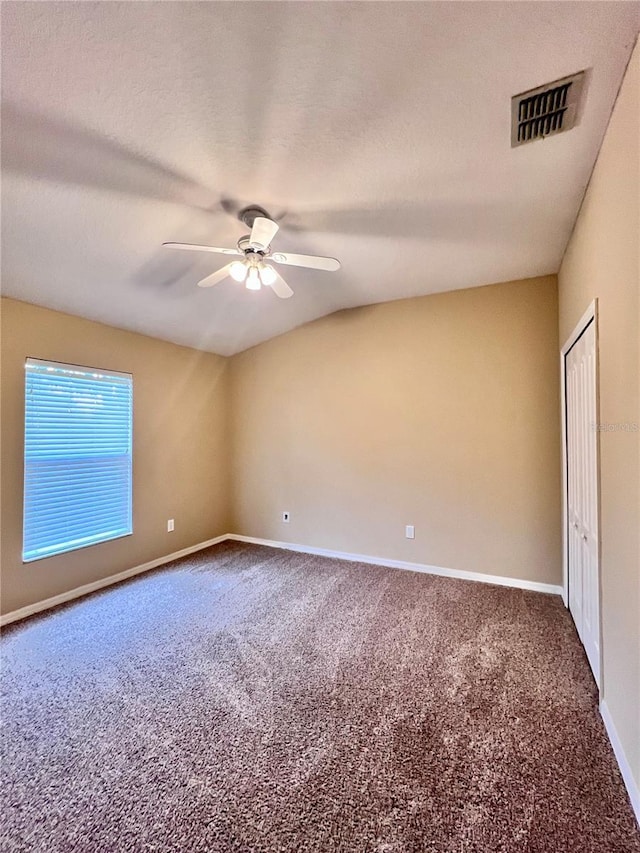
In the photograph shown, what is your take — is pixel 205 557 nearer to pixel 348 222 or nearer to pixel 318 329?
pixel 318 329

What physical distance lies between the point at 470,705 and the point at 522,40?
2.80 metres

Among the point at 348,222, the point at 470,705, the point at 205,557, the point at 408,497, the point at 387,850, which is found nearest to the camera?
the point at 387,850

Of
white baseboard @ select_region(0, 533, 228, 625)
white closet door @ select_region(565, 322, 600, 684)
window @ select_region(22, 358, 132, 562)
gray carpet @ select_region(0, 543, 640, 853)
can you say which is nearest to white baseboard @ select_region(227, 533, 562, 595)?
gray carpet @ select_region(0, 543, 640, 853)

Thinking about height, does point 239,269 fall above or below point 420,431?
above

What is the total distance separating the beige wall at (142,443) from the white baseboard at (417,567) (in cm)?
92

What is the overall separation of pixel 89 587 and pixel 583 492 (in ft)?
12.9

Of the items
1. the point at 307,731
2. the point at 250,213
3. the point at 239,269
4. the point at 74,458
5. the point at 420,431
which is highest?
the point at 250,213

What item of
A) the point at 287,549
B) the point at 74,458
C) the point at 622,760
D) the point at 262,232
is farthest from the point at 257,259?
the point at 287,549

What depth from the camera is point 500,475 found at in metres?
3.24

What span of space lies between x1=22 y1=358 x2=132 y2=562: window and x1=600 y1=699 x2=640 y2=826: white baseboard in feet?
12.1

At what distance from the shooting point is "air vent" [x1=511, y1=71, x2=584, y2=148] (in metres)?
1.41

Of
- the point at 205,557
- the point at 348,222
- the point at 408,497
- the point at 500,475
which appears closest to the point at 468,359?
the point at 500,475

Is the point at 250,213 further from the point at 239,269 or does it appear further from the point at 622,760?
the point at 622,760

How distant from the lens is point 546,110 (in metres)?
1.49
